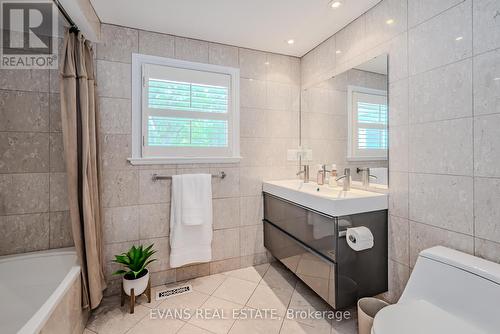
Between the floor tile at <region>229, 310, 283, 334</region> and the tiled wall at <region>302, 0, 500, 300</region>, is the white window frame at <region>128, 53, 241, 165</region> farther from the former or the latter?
the floor tile at <region>229, 310, 283, 334</region>

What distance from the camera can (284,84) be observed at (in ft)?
8.45

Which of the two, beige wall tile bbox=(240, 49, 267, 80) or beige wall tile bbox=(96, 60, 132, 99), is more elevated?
beige wall tile bbox=(240, 49, 267, 80)

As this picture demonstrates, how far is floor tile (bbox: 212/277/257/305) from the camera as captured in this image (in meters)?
1.94

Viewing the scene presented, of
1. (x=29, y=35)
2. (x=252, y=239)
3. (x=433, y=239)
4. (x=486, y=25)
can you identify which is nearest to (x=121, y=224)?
(x=252, y=239)

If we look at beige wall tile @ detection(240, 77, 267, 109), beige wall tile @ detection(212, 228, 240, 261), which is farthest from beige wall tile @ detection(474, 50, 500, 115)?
beige wall tile @ detection(212, 228, 240, 261)

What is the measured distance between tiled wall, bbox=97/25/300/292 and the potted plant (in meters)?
0.20

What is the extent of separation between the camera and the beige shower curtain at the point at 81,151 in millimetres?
1586

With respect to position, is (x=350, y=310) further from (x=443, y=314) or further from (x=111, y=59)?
(x=111, y=59)

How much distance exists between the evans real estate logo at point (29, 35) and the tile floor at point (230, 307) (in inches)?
79.1

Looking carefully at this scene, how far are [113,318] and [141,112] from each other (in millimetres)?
1618

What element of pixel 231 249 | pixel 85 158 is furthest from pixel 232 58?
pixel 231 249

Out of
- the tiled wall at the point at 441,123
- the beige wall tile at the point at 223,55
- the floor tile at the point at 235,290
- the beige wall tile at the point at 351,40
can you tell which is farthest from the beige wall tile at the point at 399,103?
the floor tile at the point at 235,290

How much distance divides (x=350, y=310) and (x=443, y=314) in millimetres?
804

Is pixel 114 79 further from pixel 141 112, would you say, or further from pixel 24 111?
pixel 24 111
